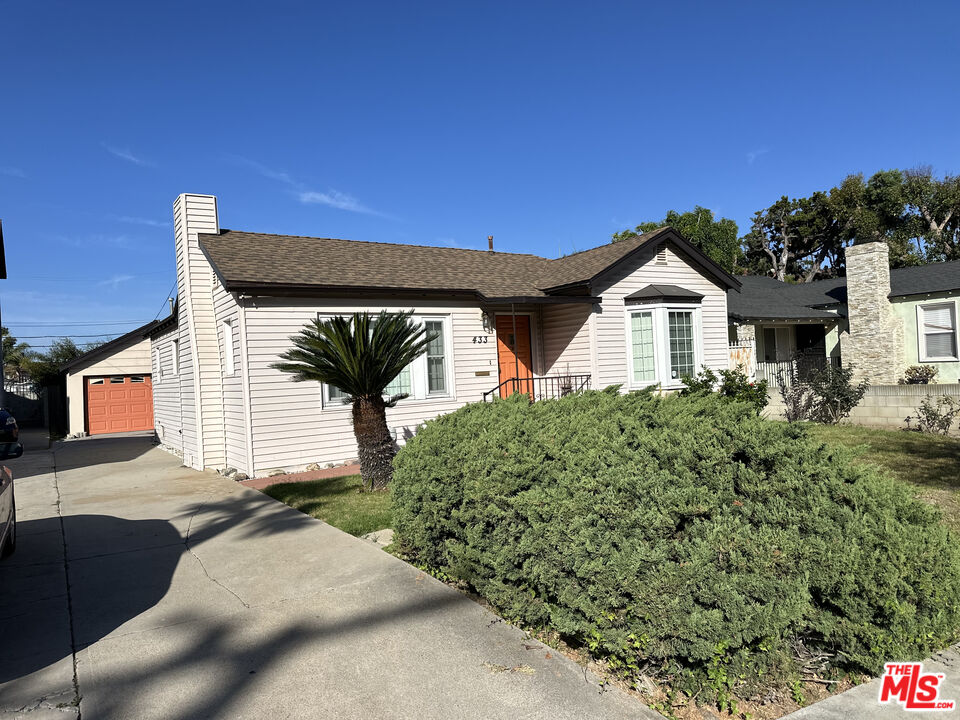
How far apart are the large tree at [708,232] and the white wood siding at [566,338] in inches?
1129

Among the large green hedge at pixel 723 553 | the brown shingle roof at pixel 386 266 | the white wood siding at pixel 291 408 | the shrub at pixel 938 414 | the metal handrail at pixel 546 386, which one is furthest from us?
the metal handrail at pixel 546 386

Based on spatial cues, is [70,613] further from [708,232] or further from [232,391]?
[708,232]

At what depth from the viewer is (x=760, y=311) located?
2098 cm

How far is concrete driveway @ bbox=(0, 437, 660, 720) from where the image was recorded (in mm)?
3502

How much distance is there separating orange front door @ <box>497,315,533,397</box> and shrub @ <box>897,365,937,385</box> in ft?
40.8

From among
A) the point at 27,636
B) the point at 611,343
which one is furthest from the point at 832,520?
the point at 611,343

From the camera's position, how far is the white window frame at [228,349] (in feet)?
41.2

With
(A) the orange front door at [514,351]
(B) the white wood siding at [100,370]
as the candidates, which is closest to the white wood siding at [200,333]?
(A) the orange front door at [514,351]

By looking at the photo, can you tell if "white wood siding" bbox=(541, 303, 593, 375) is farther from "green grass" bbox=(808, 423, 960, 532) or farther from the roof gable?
the roof gable

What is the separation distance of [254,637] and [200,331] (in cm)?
1038

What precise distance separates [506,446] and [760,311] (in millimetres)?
18717

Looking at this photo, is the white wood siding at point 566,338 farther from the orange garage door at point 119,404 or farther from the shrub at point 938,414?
the orange garage door at point 119,404

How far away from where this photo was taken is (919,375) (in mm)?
19188

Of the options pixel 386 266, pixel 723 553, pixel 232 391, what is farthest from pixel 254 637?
pixel 386 266
